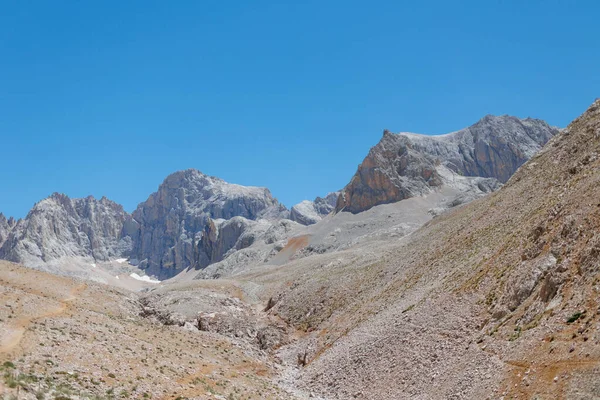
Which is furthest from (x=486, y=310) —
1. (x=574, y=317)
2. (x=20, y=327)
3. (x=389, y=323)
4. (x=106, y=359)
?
(x=20, y=327)

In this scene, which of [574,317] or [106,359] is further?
[106,359]

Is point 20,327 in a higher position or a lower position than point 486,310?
higher

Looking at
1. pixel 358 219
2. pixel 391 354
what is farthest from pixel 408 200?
pixel 391 354

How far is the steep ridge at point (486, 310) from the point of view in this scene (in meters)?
24.7

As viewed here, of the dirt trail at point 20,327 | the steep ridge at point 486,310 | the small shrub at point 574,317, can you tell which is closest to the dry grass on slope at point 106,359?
the dirt trail at point 20,327

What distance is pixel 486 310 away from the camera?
108 feet

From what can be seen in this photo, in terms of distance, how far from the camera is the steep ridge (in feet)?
81.0

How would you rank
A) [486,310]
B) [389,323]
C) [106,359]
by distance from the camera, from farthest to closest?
[389,323] < [486,310] < [106,359]

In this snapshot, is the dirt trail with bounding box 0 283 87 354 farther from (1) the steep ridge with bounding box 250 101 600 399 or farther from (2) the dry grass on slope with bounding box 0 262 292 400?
(1) the steep ridge with bounding box 250 101 600 399

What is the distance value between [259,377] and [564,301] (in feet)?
69.1

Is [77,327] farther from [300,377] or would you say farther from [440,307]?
[440,307]

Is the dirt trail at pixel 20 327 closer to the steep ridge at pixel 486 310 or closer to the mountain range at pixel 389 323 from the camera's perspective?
the mountain range at pixel 389 323

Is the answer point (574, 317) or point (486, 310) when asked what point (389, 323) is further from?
point (574, 317)

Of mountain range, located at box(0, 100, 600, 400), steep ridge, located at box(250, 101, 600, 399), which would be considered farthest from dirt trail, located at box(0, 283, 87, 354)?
steep ridge, located at box(250, 101, 600, 399)
